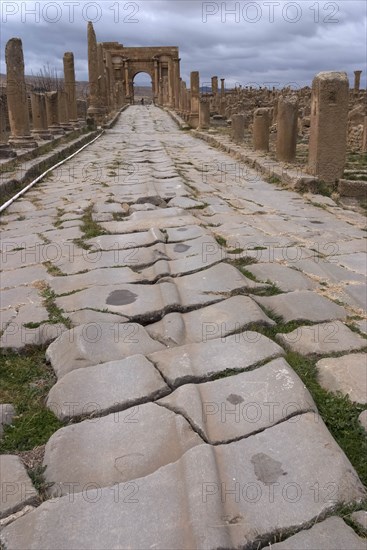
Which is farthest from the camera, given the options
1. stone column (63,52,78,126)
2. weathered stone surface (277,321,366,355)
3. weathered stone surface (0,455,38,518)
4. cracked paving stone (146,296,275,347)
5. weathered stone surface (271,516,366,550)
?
stone column (63,52,78,126)

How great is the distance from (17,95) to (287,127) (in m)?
6.23

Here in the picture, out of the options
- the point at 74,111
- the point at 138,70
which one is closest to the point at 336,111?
the point at 74,111

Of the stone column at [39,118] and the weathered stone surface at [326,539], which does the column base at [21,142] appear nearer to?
the stone column at [39,118]

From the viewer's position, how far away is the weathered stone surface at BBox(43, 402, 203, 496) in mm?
1912

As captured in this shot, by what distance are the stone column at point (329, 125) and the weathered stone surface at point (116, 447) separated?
5.83 metres

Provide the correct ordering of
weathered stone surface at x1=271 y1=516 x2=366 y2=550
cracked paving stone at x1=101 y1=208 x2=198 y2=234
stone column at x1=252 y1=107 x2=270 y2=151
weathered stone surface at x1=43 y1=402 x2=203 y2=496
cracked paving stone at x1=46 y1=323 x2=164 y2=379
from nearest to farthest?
weathered stone surface at x1=271 y1=516 x2=366 y2=550, weathered stone surface at x1=43 y1=402 x2=203 y2=496, cracked paving stone at x1=46 y1=323 x2=164 y2=379, cracked paving stone at x1=101 y1=208 x2=198 y2=234, stone column at x1=252 y1=107 x2=270 y2=151

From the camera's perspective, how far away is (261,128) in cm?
1092

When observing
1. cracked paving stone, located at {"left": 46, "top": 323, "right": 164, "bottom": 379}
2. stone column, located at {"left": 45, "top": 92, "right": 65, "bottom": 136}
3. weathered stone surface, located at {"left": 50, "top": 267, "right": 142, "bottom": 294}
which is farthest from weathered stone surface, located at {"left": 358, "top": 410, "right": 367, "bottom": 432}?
stone column, located at {"left": 45, "top": 92, "right": 65, "bottom": 136}

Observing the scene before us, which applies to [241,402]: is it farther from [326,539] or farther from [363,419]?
[326,539]

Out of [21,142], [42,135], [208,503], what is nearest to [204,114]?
[42,135]

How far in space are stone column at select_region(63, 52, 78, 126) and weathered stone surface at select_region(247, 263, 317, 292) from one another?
51.3 feet

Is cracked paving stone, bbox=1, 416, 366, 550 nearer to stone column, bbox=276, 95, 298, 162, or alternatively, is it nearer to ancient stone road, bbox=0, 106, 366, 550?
ancient stone road, bbox=0, 106, 366, 550

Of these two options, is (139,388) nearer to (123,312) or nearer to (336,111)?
(123,312)

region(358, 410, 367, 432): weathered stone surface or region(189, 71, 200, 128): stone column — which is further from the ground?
region(189, 71, 200, 128): stone column
